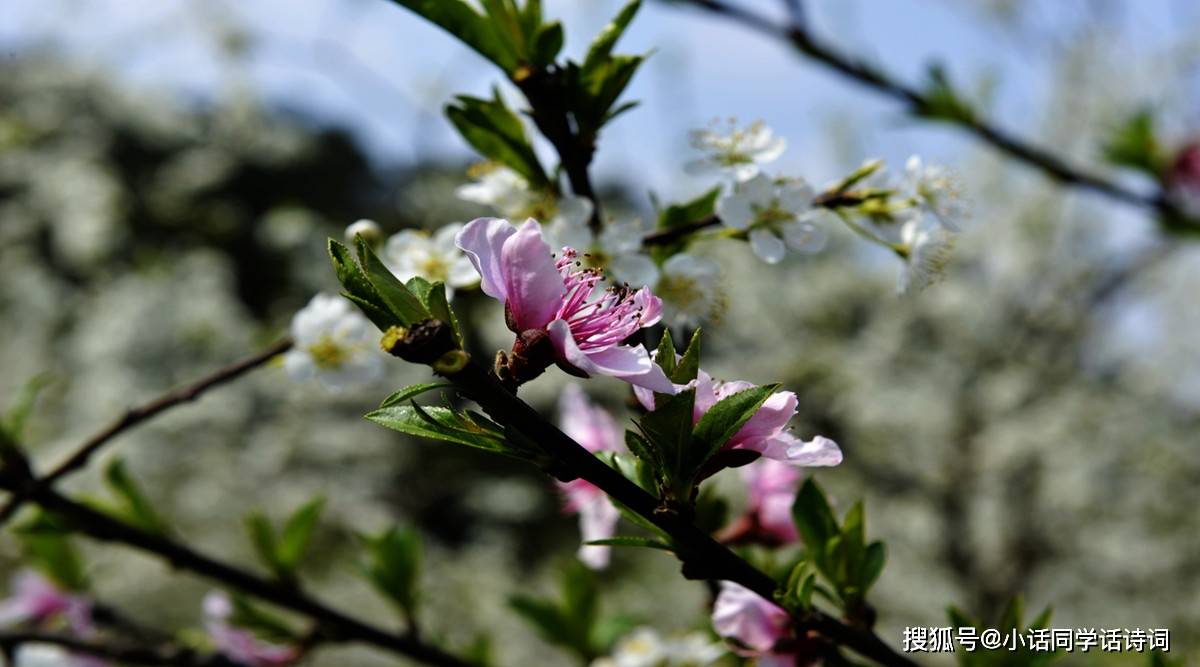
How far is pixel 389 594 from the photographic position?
0.88 meters

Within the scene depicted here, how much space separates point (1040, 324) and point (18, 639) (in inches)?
157

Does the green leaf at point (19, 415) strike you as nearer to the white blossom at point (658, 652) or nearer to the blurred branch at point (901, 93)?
the white blossom at point (658, 652)

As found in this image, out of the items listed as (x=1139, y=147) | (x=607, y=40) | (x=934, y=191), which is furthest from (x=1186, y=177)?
(x=607, y=40)

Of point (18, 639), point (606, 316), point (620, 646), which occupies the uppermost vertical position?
point (606, 316)

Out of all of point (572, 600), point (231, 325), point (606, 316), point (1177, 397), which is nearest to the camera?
point (606, 316)

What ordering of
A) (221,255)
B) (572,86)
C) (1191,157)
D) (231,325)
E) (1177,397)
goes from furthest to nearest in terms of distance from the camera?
(1177,397) → (221,255) → (231,325) → (1191,157) → (572,86)

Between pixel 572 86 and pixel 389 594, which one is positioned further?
pixel 389 594

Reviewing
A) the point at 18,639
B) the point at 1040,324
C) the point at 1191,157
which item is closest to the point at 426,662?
the point at 18,639

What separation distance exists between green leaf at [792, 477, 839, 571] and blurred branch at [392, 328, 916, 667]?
66mm

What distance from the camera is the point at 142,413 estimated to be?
0.77 meters

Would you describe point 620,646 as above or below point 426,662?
below

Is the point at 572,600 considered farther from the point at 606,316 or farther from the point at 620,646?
the point at 606,316

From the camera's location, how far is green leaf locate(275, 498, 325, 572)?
0.84 meters

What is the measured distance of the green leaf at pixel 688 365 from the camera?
39 cm
